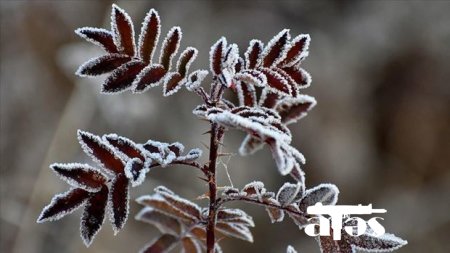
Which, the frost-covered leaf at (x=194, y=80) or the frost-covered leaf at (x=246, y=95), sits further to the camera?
the frost-covered leaf at (x=246, y=95)

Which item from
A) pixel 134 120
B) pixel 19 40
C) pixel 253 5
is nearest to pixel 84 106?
pixel 134 120

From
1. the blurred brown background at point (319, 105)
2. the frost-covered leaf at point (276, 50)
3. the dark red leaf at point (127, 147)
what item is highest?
the blurred brown background at point (319, 105)

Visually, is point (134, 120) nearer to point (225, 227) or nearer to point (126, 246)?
point (126, 246)

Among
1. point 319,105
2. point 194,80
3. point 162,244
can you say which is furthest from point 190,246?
point 319,105

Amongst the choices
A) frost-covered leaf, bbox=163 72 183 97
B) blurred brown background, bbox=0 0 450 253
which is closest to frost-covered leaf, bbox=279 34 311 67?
frost-covered leaf, bbox=163 72 183 97

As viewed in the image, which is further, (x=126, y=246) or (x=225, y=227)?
(x=126, y=246)

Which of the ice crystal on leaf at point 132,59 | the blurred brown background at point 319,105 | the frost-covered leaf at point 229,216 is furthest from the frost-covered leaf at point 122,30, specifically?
the blurred brown background at point 319,105

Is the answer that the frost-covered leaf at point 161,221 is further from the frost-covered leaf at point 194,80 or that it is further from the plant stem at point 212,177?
the frost-covered leaf at point 194,80
